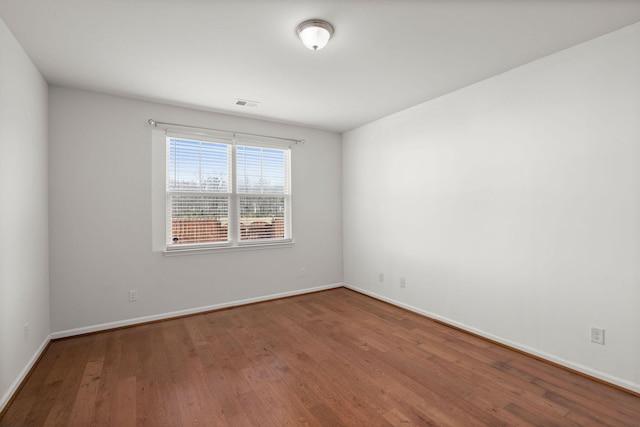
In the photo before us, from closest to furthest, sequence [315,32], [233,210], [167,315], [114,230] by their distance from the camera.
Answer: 1. [315,32]
2. [114,230]
3. [167,315]
4. [233,210]

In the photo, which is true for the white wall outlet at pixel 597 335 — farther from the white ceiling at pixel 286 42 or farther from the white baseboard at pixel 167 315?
the white baseboard at pixel 167 315

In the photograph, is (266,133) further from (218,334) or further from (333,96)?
(218,334)

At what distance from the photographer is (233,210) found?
411cm

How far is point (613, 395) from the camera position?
2.10 metres

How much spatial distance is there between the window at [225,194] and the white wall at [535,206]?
5.60 feet

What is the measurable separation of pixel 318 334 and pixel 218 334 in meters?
1.05

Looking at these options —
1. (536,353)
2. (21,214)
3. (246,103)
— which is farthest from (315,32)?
(536,353)

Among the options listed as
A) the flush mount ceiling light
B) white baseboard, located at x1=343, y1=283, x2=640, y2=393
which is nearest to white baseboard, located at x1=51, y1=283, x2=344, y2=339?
white baseboard, located at x1=343, y1=283, x2=640, y2=393

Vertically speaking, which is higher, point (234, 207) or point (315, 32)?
point (315, 32)

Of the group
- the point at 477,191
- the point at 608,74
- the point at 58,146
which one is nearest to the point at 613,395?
the point at 477,191

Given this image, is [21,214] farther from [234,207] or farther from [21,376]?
[234,207]

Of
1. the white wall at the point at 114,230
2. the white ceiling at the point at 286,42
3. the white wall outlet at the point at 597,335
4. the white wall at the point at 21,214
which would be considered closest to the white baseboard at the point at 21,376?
the white wall at the point at 21,214

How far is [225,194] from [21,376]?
249cm

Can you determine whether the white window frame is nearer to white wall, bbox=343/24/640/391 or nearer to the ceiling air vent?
the ceiling air vent
